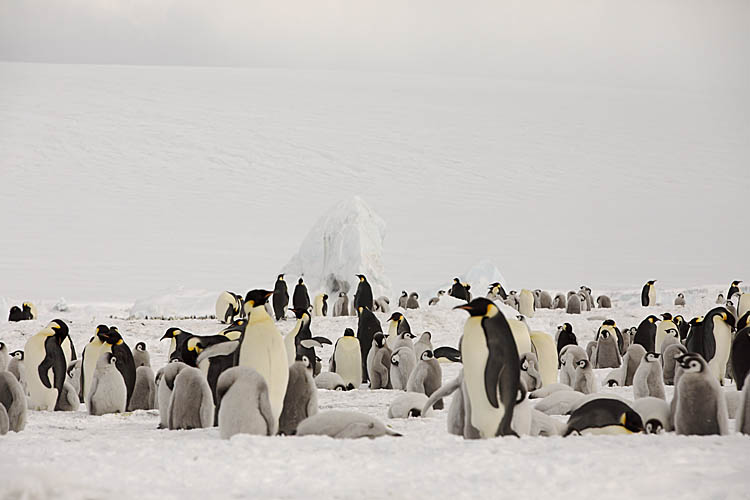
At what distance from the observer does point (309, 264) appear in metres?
22.5

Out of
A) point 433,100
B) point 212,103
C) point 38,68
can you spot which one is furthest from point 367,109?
point 38,68

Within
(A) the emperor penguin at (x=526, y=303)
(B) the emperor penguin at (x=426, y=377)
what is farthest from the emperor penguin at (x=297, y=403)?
(A) the emperor penguin at (x=526, y=303)

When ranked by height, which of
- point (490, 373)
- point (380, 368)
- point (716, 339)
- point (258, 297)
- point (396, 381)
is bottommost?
point (396, 381)

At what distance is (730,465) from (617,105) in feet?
211

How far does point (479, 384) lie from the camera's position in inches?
186

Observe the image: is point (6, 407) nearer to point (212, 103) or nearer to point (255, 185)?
point (255, 185)

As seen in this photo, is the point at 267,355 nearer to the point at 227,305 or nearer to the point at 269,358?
the point at 269,358

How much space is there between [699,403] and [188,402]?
3.22m

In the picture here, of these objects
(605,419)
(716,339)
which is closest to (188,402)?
(605,419)

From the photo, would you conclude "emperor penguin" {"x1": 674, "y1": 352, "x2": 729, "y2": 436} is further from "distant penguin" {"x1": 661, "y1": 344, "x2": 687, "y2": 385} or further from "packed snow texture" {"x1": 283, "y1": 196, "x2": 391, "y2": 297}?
"packed snow texture" {"x1": 283, "y1": 196, "x2": 391, "y2": 297}

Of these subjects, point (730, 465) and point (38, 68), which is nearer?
point (730, 465)

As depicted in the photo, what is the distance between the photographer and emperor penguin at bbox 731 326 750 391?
730 cm

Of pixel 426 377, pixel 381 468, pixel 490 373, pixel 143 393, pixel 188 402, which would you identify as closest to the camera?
pixel 381 468

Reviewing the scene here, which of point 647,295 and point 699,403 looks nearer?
point 699,403
